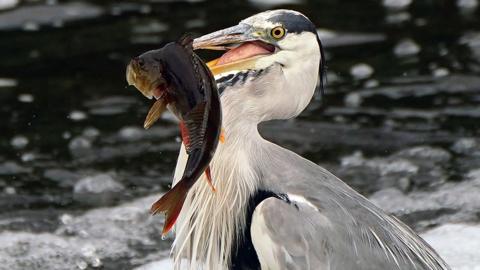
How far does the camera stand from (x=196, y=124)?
11.7 ft

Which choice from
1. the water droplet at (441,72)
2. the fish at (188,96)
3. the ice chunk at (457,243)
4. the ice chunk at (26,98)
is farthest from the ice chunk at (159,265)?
the water droplet at (441,72)

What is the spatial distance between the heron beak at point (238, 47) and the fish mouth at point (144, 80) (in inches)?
19.8

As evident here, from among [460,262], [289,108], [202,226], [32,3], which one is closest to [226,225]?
[202,226]

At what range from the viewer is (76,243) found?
5461mm

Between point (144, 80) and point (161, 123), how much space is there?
10.8 ft

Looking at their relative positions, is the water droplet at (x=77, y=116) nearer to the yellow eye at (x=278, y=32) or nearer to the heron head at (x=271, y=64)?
the heron head at (x=271, y=64)

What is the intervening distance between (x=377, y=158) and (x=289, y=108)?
91.1 inches

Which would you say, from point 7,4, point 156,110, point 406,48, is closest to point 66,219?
point 156,110

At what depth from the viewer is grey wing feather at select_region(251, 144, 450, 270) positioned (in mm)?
3922

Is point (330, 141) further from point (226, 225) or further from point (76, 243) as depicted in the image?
point (226, 225)

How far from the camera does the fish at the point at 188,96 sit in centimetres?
354

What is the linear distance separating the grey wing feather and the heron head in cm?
23

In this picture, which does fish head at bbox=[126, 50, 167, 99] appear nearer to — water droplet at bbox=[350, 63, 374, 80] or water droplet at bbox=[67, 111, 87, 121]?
water droplet at bbox=[67, 111, 87, 121]

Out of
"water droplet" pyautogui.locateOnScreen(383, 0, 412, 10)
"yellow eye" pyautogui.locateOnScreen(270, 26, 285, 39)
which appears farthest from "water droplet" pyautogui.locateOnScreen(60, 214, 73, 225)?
"water droplet" pyautogui.locateOnScreen(383, 0, 412, 10)
